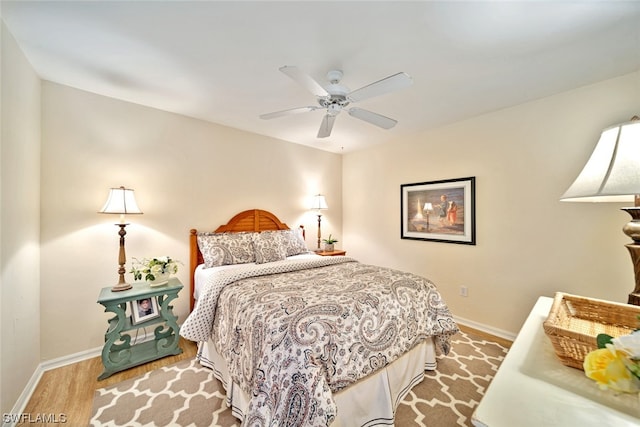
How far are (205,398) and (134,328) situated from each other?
95 centimetres

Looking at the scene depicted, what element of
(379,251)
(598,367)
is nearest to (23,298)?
(598,367)

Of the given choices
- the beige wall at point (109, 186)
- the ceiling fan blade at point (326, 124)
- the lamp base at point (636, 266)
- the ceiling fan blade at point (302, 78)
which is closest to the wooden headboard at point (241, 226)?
the beige wall at point (109, 186)

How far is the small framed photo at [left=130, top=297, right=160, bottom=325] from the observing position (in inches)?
88.5

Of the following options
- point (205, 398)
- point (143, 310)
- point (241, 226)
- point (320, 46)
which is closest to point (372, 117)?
point (320, 46)

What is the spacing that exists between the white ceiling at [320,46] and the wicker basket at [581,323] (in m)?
1.63

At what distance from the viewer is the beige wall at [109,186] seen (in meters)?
2.25

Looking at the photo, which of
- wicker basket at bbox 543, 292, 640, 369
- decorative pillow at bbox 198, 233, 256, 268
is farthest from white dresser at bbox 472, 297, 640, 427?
decorative pillow at bbox 198, 233, 256, 268

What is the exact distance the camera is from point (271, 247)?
303cm

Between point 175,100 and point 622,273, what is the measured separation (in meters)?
4.43

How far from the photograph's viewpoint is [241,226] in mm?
3396

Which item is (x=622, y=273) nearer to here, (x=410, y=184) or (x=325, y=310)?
(x=410, y=184)

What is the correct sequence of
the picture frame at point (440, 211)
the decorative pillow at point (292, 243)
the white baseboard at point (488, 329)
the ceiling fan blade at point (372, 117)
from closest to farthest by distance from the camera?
the ceiling fan blade at point (372, 117), the white baseboard at point (488, 329), the picture frame at point (440, 211), the decorative pillow at point (292, 243)

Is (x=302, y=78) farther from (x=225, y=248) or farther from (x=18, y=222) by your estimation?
(x=18, y=222)

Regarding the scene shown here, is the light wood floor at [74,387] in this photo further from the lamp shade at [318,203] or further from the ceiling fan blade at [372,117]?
the ceiling fan blade at [372,117]
